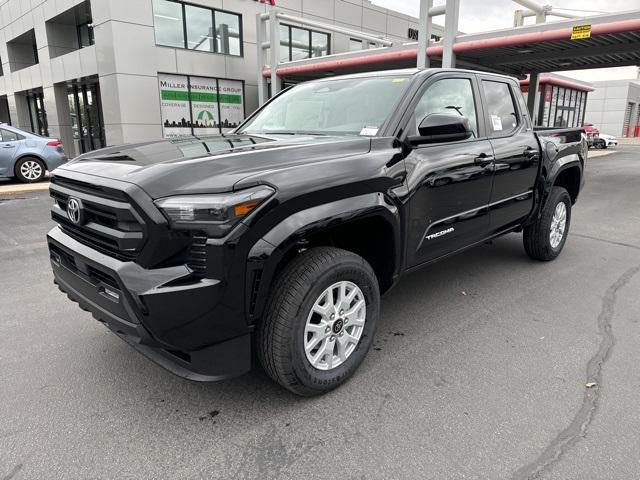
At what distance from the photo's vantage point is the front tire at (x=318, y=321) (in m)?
2.43

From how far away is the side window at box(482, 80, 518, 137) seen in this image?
161 inches

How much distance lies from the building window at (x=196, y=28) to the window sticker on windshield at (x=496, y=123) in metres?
15.3

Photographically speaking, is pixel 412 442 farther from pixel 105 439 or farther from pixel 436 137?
pixel 436 137

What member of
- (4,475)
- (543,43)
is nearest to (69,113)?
(543,43)

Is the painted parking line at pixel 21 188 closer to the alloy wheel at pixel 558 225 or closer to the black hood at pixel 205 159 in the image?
the black hood at pixel 205 159

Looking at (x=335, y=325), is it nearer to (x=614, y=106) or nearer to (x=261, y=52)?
(x=261, y=52)

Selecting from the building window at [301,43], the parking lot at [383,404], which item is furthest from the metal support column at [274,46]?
the parking lot at [383,404]

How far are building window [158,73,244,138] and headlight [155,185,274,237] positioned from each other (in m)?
15.2

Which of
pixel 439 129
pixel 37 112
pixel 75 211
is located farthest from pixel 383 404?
pixel 37 112

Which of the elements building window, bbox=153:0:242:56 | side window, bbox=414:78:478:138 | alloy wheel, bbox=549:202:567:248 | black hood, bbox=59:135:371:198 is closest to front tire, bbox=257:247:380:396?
black hood, bbox=59:135:371:198

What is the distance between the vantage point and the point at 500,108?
14.1ft

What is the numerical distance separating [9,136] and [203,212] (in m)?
11.7

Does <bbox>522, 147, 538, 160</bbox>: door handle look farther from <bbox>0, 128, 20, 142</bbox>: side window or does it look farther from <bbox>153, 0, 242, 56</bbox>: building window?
<bbox>153, 0, 242, 56</bbox>: building window

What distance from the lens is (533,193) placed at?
15.4ft
